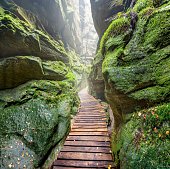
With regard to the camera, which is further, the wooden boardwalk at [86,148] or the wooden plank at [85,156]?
the wooden plank at [85,156]

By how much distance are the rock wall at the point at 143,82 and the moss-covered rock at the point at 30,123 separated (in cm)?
302

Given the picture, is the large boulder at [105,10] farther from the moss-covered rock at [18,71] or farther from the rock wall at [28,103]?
the moss-covered rock at [18,71]

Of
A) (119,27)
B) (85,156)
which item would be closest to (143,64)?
(119,27)

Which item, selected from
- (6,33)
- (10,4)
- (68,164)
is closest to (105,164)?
(68,164)

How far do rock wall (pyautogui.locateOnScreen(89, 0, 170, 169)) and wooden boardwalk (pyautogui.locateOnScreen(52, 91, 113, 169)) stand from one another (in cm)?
131

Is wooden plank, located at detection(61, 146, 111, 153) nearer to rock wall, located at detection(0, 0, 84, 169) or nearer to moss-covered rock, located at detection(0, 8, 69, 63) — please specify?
rock wall, located at detection(0, 0, 84, 169)

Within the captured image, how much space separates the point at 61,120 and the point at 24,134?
5.89 feet

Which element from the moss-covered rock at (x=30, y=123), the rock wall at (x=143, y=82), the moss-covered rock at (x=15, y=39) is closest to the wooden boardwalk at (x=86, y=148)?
the moss-covered rock at (x=30, y=123)

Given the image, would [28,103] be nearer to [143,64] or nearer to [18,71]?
[18,71]

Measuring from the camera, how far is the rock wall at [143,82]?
3.17 m

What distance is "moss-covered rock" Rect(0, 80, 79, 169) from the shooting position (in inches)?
216

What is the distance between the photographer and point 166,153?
8.93 feet

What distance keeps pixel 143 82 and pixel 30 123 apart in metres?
4.88

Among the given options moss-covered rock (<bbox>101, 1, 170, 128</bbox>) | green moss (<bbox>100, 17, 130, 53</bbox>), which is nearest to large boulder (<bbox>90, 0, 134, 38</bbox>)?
green moss (<bbox>100, 17, 130, 53</bbox>)
